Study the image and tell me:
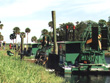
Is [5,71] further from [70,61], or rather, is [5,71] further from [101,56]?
[101,56]

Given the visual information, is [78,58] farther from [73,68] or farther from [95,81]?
[95,81]

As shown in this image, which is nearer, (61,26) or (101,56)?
(101,56)

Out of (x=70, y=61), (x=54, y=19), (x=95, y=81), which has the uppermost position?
(x=54, y=19)

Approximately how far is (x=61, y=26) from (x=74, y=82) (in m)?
60.2

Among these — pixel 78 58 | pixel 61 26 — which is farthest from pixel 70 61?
pixel 61 26

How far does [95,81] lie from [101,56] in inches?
171

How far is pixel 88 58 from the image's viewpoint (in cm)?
2073

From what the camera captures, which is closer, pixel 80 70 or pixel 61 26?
pixel 80 70

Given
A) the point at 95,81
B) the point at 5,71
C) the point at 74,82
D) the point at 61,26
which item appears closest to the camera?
the point at 5,71

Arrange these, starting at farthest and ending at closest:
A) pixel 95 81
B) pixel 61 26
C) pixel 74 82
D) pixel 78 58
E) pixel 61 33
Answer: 1. pixel 61 26
2. pixel 61 33
3. pixel 78 58
4. pixel 95 81
5. pixel 74 82

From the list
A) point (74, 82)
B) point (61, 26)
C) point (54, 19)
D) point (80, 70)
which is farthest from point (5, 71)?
point (61, 26)

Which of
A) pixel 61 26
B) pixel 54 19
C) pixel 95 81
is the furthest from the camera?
pixel 61 26

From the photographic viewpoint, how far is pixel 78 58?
2056cm

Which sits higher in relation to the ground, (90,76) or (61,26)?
(61,26)
